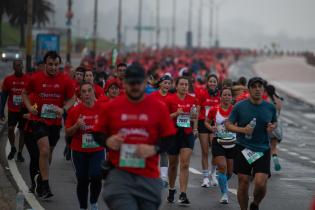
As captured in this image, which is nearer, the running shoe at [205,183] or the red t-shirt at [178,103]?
the red t-shirt at [178,103]

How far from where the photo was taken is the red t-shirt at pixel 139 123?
328 inches

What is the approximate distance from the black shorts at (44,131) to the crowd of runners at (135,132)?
13 millimetres

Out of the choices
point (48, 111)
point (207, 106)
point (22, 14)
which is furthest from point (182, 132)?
point (22, 14)

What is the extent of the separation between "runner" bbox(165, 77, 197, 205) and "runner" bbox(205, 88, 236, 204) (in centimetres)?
35

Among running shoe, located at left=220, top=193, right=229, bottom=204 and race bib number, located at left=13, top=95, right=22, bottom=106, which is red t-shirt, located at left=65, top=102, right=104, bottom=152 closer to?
running shoe, located at left=220, top=193, right=229, bottom=204

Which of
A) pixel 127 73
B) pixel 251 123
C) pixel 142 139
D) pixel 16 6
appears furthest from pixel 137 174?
pixel 16 6

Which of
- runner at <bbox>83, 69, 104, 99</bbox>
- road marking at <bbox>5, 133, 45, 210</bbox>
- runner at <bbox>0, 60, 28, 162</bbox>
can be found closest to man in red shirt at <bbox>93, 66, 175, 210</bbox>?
road marking at <bbox>5, 133, 45, 210</bbox>

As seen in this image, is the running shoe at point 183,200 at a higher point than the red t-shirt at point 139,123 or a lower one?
lower

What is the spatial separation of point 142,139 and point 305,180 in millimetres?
8500

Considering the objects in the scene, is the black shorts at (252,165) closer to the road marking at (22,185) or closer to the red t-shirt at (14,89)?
the road marking at (22,185)

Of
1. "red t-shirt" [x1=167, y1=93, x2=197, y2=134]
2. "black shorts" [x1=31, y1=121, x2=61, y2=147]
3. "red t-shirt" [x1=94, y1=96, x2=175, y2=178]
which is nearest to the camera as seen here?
"red t-shirt" [x1=94, y1=96, x2=175, y2=178]

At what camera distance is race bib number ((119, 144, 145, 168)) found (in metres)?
8.30

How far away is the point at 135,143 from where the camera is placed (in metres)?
8.35

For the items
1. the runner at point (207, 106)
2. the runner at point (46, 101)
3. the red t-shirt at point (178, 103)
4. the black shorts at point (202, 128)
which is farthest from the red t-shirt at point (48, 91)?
the black shorts at point (202, 128)
